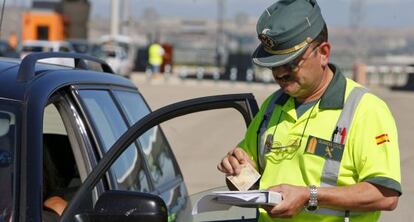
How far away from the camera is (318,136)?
10.9ft

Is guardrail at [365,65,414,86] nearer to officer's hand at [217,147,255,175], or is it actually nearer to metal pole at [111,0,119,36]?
metal pole at [111,0,119,36]

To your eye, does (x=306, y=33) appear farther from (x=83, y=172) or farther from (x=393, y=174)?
(x=83, y=172)

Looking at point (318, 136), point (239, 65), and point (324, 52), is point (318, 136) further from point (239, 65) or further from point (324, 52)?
point (239, 65)

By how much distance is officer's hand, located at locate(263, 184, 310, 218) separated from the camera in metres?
3.12

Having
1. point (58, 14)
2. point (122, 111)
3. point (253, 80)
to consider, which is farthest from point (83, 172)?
point (58, 14)

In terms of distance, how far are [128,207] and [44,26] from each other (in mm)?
48809

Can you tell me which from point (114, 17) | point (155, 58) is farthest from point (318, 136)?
point (114, 17)

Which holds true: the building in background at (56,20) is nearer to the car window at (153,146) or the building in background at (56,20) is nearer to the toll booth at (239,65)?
the toll booth at (239,65)

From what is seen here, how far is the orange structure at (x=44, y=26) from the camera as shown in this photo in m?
50.9

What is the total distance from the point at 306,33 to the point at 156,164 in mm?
2220

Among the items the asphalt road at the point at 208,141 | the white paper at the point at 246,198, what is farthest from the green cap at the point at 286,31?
the asphalt road at the point at 208,141

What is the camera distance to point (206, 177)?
11250mm

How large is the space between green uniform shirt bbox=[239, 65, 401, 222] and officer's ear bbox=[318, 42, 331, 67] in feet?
0.26

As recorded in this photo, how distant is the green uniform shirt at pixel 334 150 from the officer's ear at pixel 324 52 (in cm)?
8
